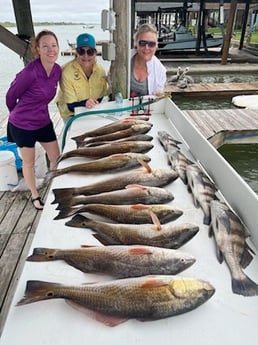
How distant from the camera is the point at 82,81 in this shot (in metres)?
3.10

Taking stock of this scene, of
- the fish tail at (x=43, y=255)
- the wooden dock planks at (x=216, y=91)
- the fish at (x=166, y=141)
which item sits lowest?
the wooden dock planks at (x=216, y=91)

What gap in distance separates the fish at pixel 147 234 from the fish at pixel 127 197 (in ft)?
0.72

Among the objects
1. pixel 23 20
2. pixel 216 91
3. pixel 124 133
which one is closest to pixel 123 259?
pixel 124 133

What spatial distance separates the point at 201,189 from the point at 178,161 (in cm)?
44


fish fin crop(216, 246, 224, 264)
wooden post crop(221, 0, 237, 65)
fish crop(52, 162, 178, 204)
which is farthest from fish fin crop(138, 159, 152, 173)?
wooden post crop(221, 0, 237, 65)

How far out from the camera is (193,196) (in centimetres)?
179

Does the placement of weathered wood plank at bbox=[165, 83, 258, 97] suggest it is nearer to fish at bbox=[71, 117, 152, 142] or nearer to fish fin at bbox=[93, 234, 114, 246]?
fish at bbox=[71, 117, 152, 142]

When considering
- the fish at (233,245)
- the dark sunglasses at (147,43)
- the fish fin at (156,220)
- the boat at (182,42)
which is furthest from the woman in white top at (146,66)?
the boat at (182,42)

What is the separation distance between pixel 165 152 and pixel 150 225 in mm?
1077

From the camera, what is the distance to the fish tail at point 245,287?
1.17 metres

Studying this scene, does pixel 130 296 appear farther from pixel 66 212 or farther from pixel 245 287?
pixel 66 212

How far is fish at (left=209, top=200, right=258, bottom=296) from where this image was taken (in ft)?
3.94

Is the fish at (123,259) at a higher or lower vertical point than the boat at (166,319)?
higher

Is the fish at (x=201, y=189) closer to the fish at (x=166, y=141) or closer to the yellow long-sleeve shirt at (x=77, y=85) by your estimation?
the fish at (x=166, y=141)
